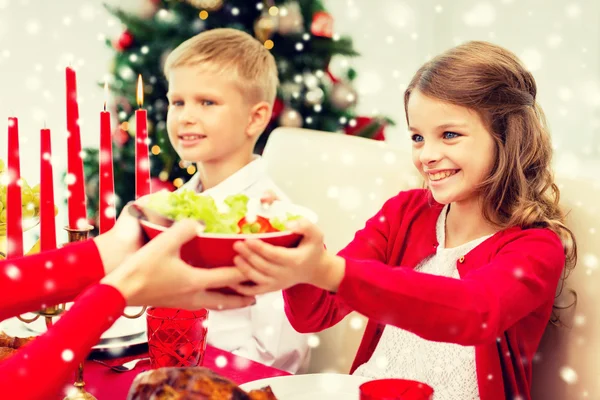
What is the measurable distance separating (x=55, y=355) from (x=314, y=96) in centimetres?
187

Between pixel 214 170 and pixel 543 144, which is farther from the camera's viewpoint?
pixel 214 170

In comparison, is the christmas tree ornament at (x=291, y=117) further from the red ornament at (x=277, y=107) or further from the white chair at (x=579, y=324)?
the white chair at (x=579, y=324)

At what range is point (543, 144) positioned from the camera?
55.9 inches

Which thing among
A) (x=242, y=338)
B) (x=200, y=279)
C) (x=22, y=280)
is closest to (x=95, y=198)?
(x=242, y=338)

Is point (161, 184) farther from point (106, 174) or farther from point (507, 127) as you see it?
point (106, 174)

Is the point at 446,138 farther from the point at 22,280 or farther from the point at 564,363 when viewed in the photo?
the point at 22,280

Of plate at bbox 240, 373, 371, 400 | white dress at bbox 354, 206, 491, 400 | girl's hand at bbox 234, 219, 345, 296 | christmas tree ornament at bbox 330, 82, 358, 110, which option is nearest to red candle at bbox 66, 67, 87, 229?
girl's hand at bbox 234, 219, 345, 296

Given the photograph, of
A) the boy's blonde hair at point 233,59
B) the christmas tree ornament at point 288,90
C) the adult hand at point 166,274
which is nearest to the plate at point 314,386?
the adult hand at point 166,274

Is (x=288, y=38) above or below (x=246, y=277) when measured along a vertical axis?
above

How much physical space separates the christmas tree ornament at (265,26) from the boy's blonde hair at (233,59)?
44cm

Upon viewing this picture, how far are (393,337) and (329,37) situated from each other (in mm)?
1335

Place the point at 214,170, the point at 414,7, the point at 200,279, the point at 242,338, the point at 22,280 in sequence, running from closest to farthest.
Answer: the point at 200,279
the point at 22,280
the point at 242,338
the point at 214,170
the point at 414,7

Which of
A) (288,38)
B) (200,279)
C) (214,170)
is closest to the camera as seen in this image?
(200,279)

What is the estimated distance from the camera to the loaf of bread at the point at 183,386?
71 centimetres
